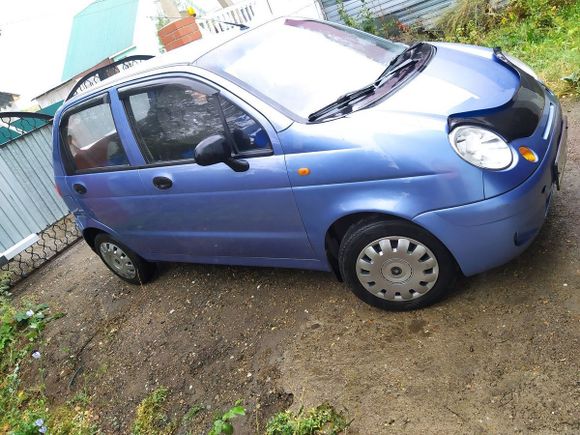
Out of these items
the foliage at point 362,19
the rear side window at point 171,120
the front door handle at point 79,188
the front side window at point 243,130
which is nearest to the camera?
the front side window at point 243,130

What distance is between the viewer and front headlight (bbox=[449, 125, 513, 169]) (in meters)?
2.31

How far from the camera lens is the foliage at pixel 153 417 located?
2.80 m

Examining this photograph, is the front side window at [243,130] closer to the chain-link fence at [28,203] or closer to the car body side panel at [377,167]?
the car body side panel at [377,167]

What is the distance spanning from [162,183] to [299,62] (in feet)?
4.18

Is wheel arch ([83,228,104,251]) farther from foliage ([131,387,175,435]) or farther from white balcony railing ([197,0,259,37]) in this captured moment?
white balcony railing ([197,0,259,37])

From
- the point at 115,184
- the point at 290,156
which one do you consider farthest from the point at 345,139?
the point at 115,184

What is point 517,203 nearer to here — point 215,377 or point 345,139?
point 345,139

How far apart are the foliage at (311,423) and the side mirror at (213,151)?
1.49 meters

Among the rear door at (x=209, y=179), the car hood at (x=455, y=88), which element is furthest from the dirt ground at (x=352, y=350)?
the car hood at (x=455, y=88)

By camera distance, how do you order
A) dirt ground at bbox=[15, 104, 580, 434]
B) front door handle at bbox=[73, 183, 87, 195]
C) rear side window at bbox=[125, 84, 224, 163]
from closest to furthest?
dirt ground at bbox=[15, 104, 580, 434]
rear side window at bbox=[125, 84, 224, 163]
front door handle at bbox=[73, 183, 87, 195]

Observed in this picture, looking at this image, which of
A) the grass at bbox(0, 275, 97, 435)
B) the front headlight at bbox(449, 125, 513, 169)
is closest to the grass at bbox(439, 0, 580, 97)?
the front headlight at bbox(449, 125, 513, 169)

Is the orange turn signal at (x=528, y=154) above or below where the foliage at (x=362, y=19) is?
below

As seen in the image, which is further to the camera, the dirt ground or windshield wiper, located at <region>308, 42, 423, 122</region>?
windshield wiper, located at <region>308, 42, 423, 122</region>

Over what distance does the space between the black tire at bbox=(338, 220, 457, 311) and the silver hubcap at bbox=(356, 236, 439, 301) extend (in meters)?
0.02
